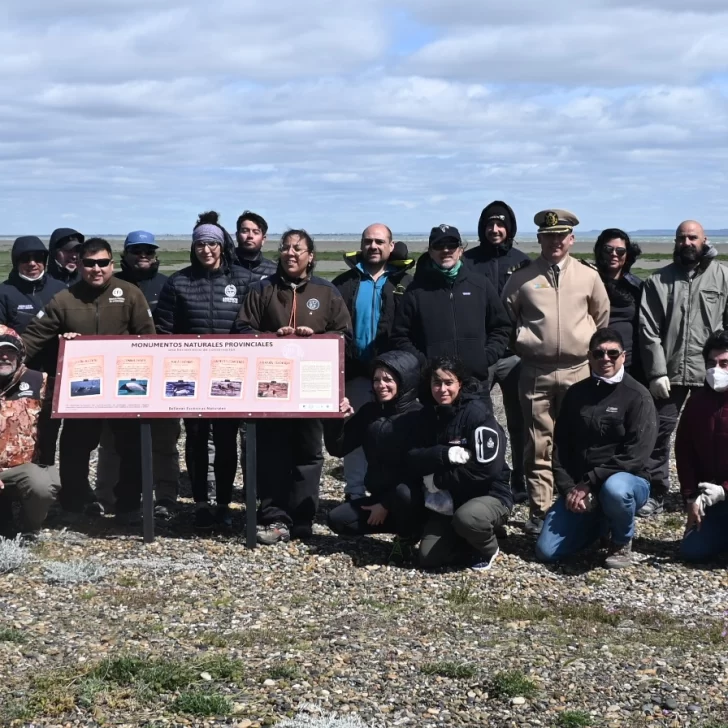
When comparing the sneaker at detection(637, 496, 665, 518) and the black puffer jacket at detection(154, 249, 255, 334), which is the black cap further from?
the sneaker at detection(637, 496, 665, 518)

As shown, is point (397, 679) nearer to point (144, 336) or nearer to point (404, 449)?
point (404, 449)

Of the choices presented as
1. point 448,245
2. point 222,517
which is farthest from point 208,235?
point 222,517

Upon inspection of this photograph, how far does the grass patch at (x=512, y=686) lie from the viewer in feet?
→ 18.8

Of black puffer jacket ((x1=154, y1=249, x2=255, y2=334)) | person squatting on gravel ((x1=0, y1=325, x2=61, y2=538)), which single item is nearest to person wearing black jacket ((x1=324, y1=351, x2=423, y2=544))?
black puffer jacket ((x1=154, y1=249, x2=255, y2=334))

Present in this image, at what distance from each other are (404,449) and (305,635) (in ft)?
6.98

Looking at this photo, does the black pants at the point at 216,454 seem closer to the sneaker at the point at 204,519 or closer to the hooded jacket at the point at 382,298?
the sneaker at the point at 204,519

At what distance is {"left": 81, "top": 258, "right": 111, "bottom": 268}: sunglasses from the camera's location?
8.91 metres

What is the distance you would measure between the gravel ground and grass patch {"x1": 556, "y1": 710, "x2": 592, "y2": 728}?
0.03 feet

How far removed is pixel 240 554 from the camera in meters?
8.67

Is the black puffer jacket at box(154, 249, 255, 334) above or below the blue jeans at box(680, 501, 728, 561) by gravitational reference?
above

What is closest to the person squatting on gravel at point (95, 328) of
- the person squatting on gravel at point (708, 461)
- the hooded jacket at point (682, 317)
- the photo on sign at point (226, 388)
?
the photo on sign at point (226, 388)

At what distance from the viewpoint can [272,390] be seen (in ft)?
28.7

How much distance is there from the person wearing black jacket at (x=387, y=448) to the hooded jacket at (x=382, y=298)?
2.64ft

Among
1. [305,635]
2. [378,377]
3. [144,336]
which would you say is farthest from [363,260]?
[305,635]
